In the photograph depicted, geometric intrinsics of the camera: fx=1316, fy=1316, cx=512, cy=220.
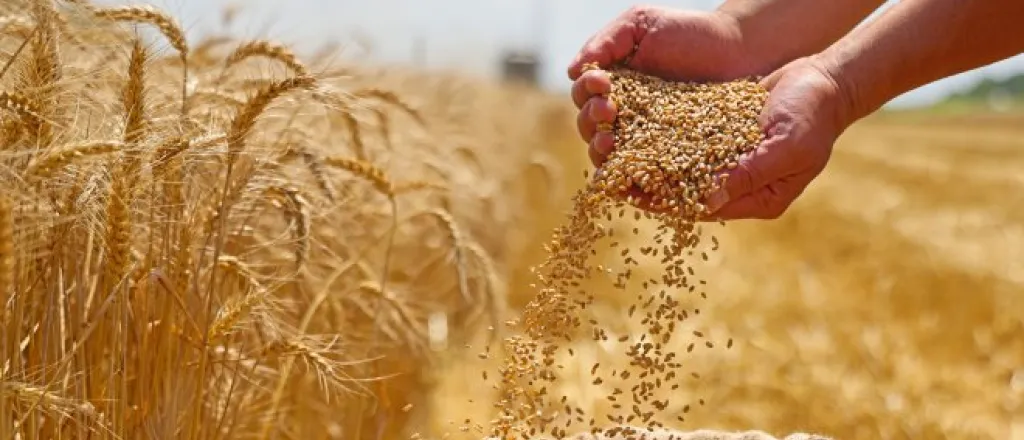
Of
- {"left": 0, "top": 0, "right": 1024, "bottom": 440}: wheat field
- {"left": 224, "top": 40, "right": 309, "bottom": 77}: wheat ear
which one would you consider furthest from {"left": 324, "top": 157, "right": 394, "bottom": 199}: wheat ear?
{"left": 224, "top": 40, "right": 309, "bottom": 77}: wheat ear

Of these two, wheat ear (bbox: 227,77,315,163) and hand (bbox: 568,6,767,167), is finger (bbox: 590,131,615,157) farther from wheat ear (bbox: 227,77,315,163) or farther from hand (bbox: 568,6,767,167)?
wheat ear (bbox: 227,77,315,163)

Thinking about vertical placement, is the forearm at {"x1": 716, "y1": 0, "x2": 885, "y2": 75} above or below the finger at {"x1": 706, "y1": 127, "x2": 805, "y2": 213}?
above

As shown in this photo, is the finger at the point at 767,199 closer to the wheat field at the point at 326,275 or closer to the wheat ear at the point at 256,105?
the wheat field at the point at 326,275

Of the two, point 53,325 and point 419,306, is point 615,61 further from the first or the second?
point 419,306

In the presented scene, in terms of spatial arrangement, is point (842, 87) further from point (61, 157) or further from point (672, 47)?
point (61, 157)

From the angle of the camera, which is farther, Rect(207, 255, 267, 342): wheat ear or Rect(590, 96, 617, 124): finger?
Rect(590, 96, 617, 124): finger

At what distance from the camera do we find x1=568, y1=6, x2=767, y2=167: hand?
8.91ft

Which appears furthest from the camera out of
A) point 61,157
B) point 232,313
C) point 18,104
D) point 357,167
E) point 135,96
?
point 357,167

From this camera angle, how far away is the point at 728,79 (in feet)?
9.36

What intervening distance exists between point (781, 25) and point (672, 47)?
283 mm

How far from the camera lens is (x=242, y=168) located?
226 cm

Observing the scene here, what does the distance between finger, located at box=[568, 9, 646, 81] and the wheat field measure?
0.31 metres

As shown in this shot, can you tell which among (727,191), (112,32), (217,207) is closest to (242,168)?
(217,207)

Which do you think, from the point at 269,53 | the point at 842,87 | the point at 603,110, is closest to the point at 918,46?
the point at 842,87
